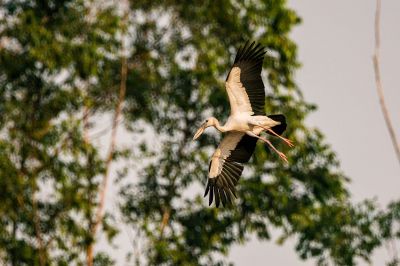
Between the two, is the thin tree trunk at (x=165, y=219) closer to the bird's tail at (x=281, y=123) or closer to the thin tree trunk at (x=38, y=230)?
the thin tree trunk at (x=38, y=230)

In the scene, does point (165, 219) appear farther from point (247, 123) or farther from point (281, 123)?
point (281, 123)

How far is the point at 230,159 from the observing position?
42.1 ft

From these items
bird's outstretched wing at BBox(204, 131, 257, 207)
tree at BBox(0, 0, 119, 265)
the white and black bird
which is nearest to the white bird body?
the white and black bird

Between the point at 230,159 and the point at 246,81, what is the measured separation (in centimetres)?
130

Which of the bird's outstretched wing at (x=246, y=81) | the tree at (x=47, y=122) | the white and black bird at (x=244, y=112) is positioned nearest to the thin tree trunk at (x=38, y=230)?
the tree at (x=47, y=122)

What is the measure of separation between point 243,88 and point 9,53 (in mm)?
8328

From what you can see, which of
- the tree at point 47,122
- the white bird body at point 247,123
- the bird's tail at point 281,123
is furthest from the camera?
the tree at point 47,122

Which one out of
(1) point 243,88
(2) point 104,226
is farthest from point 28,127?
(1) point 243,88

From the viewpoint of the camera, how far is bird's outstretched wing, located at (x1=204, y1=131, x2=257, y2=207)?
488 inches

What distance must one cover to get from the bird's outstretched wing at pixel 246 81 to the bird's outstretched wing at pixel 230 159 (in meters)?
0.54

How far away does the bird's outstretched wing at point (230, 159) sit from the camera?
40.7 ft

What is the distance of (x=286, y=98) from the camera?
61.7 ft

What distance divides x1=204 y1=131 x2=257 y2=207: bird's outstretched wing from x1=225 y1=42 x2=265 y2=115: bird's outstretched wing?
0.54 meters

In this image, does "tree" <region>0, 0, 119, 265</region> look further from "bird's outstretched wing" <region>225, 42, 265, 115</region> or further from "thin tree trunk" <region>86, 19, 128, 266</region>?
"bird's outstretched wing" <region>225, 42, 265, 115</region>
